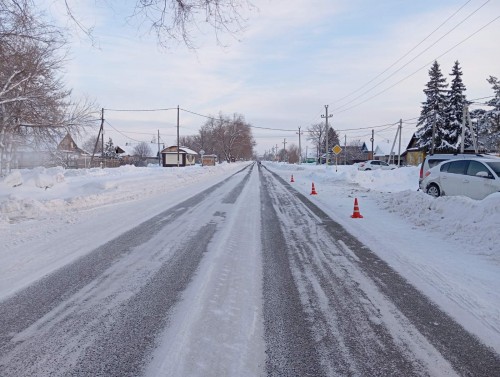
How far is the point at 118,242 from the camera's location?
7.27 meters

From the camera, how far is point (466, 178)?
39.4ft

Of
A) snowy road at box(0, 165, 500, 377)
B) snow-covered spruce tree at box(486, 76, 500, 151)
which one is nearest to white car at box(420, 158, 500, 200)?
snowy road at box(0, 165, 500, 377)

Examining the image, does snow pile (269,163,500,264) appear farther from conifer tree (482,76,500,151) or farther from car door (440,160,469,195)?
conifer tree (482,76,500,151)

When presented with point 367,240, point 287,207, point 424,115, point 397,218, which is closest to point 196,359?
point 367,240

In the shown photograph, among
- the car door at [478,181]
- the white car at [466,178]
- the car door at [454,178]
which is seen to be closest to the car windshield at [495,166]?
the white car at [466,178]

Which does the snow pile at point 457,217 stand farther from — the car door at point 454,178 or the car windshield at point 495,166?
the car windshield at point 495,166

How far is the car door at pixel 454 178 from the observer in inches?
483

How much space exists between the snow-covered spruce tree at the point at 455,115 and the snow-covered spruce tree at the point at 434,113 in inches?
16.7

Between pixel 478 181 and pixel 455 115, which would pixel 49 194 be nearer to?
pixel 478 181

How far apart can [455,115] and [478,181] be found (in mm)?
46651

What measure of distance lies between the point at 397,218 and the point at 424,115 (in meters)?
50.4

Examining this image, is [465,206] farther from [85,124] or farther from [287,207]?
[85,124]

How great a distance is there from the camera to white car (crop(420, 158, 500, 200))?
37.0 feet

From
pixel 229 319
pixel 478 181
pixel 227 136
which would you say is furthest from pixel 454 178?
pixel 227 136
